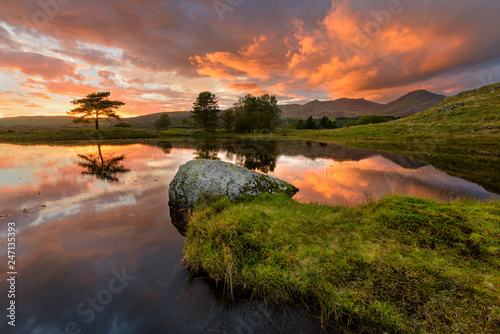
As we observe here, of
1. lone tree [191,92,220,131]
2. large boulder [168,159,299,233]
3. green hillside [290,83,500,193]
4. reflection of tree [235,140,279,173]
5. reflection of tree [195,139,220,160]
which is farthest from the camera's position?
lone tree [191,92,220,131]

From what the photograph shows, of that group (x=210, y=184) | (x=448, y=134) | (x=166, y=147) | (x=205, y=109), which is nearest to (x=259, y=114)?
(x=205, y=109)

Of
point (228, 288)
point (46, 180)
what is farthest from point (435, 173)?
point (46, 180)

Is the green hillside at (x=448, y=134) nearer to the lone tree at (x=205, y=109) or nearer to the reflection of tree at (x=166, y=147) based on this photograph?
the reflection of tree at (x=166, y=147)

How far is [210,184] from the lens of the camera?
9.81 meters

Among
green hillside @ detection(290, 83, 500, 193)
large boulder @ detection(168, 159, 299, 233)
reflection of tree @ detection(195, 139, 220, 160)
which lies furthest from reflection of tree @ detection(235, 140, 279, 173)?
green hillside @ detection(290, 83, 500, 193)

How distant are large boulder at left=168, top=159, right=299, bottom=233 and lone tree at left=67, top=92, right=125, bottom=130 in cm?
6503

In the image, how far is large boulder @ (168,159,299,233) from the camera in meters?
9.61

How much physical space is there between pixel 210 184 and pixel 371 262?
7.42 metres

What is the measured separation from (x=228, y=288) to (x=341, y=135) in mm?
67017

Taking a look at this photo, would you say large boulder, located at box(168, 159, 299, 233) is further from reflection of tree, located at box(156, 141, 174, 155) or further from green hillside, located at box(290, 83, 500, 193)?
green hillside, located at box(290, 83, 500, 193)

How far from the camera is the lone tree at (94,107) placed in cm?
5522

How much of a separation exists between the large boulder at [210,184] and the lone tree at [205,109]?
7107cm

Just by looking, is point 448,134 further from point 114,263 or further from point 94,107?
point 94,107

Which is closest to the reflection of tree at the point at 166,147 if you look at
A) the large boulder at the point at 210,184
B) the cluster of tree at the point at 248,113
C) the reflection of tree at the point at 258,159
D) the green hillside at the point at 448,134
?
the reflection of tree at the point at 258,159
